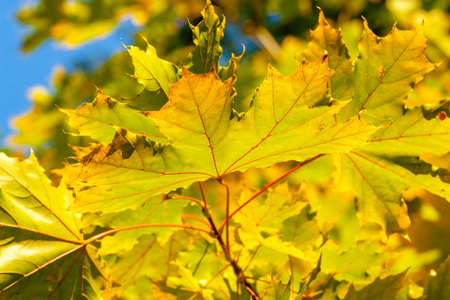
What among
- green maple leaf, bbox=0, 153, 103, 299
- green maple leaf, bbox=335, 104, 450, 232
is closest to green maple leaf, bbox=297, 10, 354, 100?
green maple leaf, bbox=335, 104, 450, 232

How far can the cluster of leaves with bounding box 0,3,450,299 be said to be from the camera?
63 cm

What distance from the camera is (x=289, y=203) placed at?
3.27ft

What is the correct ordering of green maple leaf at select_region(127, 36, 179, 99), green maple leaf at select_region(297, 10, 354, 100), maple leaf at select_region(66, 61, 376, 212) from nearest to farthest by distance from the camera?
1. maple leaf at select_region(66, 61, 376, 212)
2. green maple leaf at select_region(127, 36, 179, 99)
3. green maple leaf at select_region(297, 10, 354, 100)

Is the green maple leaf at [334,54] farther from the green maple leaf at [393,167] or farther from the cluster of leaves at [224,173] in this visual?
the green maple leaf at [393,167]

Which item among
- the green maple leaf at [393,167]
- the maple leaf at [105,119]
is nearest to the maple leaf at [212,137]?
the maple leaf at [105,119]

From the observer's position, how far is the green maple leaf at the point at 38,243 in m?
0.77

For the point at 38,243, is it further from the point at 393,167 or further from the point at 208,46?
the point at 393,167

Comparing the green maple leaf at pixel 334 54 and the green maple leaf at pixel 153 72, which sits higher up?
the green maple leaf at pixel 153 72

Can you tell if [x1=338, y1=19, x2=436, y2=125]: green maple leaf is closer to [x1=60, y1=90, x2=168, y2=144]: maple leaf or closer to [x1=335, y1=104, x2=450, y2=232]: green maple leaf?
[x1=335, y1=104, x2=450, y2=232]: green maple leaf

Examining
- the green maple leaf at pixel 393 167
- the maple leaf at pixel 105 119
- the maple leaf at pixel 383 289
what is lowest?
the maple leaf at pixel 383 289

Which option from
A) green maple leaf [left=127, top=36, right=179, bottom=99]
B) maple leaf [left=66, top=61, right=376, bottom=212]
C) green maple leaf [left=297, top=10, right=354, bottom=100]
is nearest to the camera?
maple leaf [left=66, top=61, right=376, bottom=212]

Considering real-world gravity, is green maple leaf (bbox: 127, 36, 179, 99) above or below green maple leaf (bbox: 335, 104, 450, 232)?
above

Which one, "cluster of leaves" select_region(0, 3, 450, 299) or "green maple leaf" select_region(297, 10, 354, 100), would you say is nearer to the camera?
"cluster of leaves" select_region(0, 3, 450, 299)

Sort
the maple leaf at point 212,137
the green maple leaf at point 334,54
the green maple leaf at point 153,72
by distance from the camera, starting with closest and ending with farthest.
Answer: the maple leaf at point 212,137 < the green maple leaf at point 153,72 < the green maple leaf at point 334,54
